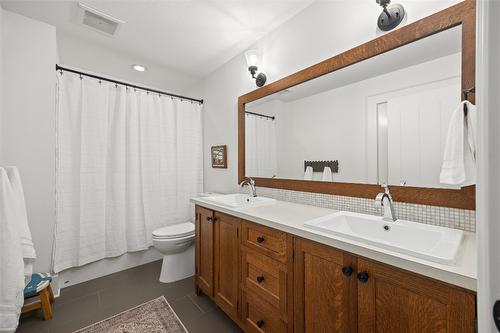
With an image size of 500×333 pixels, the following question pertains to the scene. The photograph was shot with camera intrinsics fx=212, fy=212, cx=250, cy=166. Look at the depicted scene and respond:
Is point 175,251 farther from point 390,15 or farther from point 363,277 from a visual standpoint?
point 390,15

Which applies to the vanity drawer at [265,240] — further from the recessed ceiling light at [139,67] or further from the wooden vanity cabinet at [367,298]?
the recessed ceiling light at [139,67]

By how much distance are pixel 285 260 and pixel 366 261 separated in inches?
17.2

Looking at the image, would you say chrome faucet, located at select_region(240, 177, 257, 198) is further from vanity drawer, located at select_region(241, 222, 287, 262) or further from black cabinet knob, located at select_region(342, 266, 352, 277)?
black cabinet knob, located at select_region(342, 266, 352, 277)

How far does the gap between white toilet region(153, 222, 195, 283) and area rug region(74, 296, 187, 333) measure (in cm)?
43

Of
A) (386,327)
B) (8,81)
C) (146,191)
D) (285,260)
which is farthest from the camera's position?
(146,191)

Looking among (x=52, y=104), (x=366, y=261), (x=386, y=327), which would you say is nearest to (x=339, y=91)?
(x=366, y=261)

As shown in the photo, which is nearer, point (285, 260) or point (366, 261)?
point (366, 261)

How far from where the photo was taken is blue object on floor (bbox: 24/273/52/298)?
1.59 meters

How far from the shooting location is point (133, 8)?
5.73 feet

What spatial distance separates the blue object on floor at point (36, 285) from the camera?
159cm

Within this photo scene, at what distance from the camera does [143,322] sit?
1.62 meters

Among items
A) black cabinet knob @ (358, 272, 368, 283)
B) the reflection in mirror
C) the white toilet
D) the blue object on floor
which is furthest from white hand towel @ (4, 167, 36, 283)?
black cabinet knob @ (358, 272, 368, 283)

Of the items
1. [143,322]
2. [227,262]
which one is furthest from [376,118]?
[143,322]

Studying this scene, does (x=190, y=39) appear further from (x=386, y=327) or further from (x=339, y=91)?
(x=386, y=327)
